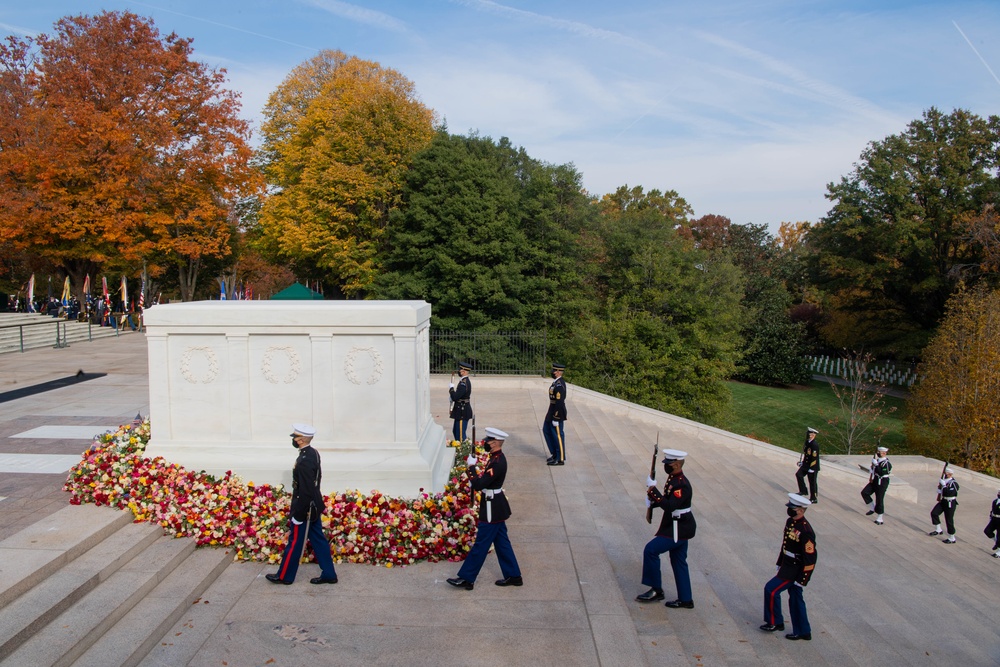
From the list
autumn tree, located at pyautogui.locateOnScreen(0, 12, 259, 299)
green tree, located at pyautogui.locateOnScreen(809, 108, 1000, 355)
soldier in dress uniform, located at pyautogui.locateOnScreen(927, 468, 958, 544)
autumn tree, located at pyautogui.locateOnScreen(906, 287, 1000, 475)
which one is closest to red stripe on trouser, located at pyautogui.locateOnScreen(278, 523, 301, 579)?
soldier in dress uniform, located at pyautogui.locateOnScreen(927, 468, 958, 544)

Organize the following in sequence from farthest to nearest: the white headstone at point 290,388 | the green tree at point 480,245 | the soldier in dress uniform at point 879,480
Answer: the green tree at point 480,245 < the soldier in dress uniform at point 879,480 < the white headstone at point 290,388

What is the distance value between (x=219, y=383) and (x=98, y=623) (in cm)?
342

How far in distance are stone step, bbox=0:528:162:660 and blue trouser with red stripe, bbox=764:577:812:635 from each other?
6.07 metres

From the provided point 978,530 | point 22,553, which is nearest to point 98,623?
point 22,553

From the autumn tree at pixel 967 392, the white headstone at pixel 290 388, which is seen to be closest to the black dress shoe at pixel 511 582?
the white headstone at pixel 290 388

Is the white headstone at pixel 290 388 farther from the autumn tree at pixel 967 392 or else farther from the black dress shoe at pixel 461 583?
the autumn tree at pixel 967 392

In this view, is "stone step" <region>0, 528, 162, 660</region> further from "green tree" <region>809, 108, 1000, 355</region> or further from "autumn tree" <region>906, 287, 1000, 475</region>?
"green tree" <region>809, 108, 1000, 355</region>

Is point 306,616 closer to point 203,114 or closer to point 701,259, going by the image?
point 701,259

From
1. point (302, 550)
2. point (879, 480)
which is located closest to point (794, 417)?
point (879, 480)

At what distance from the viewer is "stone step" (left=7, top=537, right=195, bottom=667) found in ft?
17.2

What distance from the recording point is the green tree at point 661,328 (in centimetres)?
2506

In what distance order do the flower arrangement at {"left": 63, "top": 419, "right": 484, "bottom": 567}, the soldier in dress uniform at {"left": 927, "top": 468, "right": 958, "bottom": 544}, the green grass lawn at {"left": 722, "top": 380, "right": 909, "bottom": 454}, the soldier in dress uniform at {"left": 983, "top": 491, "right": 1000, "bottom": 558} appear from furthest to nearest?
the green grass lawn at {"left": 722, "top": 380, "right": 909, "bottom": 454}, the soldier in dress uniform at {"left": 927, "top": 468, "right": 958, "bottom": 544}, the soldier in dress uniform at {"left": 983, "top": 491, "right": 1000, "bottom": 558}, the flower arrangement at {"left": 63, "top": 419, "right": 484, "bottom": 567}

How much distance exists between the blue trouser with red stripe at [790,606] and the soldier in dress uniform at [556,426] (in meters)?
5.33

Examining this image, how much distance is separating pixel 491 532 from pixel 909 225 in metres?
35.3
